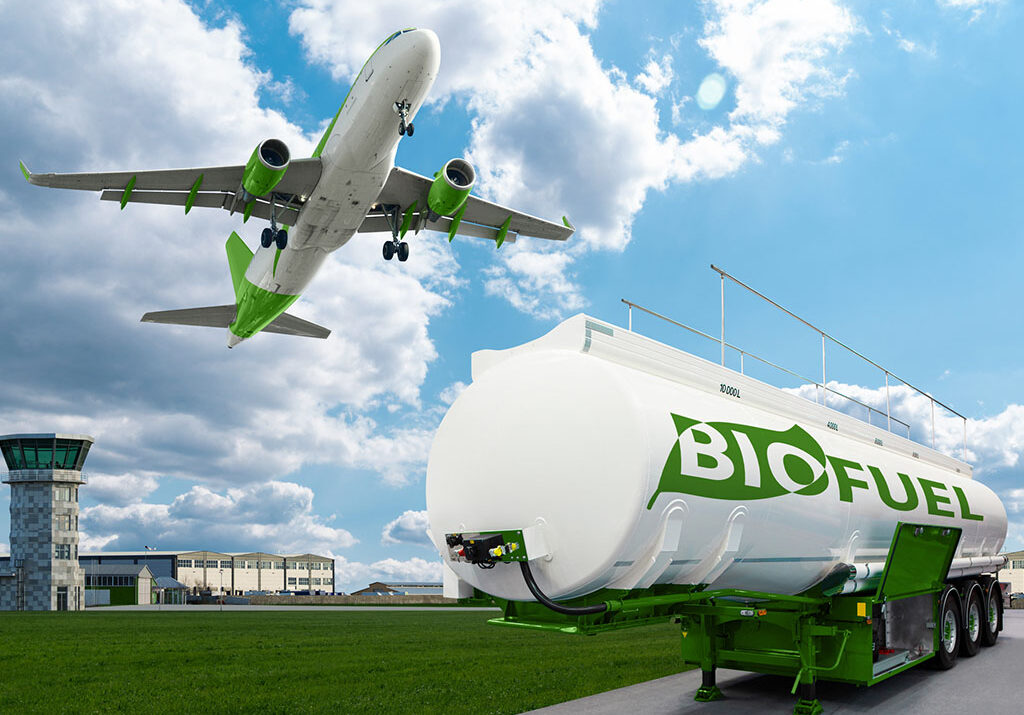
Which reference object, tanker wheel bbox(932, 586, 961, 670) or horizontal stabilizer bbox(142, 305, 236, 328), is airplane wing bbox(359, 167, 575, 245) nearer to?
horizontal stabilizer bbox(142, 305, 236, 328)

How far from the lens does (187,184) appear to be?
76.5 feet

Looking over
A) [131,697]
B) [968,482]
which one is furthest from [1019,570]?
[131,697]

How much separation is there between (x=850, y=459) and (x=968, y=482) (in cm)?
646

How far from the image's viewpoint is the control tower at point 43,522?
59562 mm

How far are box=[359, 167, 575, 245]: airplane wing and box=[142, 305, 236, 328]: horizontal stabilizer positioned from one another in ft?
26.2

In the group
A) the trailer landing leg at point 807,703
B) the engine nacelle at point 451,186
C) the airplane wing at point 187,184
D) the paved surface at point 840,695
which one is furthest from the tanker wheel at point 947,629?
the airplane wing at point 187,184

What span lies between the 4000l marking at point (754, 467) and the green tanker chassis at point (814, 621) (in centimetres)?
84

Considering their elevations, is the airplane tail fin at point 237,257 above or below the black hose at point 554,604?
above

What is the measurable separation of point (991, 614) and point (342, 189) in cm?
1709

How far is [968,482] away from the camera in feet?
47.6

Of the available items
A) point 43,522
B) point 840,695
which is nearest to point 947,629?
point 840,695

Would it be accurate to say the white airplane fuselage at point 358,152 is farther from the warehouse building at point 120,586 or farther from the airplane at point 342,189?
the warehouse building at point 120,586

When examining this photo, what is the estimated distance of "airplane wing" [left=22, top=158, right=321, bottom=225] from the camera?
70.9ft

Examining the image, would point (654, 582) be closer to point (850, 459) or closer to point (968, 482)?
point (850, 459)
